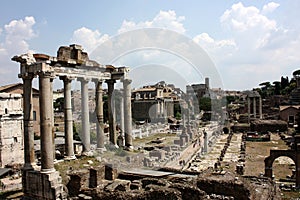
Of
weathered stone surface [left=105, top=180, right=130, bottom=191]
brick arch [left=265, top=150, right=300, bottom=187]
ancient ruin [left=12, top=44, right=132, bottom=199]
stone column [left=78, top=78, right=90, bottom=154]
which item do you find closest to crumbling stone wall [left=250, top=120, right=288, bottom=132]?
brick arch [left=265, top=150, right=300, bottom=187]

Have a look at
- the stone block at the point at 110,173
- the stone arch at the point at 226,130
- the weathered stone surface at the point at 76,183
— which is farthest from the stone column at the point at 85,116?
the stone arch at the point at 226,130

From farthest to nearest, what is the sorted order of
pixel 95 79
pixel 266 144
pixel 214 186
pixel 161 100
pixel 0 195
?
pixel 161 100, pixel 266 144, pixel 95 79, pixel 0 195, pixel 214 186

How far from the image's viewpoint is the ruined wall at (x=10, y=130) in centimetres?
2459

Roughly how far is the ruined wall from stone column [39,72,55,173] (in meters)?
14.0

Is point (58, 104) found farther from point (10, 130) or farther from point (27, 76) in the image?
point (27, 76)

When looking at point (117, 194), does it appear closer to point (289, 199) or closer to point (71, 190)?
point (71, 190)

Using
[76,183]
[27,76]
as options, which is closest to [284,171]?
[76,183]

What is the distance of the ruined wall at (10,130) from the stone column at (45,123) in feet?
45.8

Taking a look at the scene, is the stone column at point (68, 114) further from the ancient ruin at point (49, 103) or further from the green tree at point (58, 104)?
the green tree at point (58, 104)

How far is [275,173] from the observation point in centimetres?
2186

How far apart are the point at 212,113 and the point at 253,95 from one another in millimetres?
10146

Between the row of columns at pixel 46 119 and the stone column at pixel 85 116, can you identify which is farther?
the stone column at pixel 85 116

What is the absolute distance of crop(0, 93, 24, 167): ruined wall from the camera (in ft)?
80.7

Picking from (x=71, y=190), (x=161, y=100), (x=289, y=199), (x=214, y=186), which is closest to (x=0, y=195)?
(x=71, y=190)
